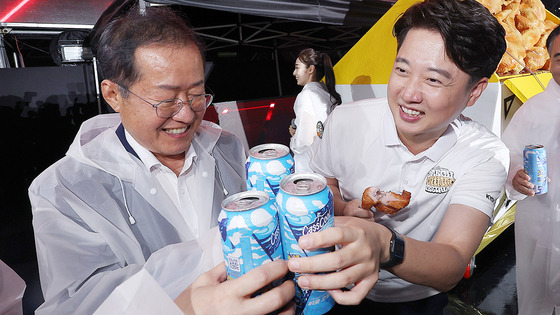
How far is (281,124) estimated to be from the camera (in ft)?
21.1

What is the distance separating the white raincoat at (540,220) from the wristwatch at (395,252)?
71.6 inches

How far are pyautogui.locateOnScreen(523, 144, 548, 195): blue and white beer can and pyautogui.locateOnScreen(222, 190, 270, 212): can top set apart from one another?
76.0 inches

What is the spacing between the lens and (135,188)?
1.24 metres

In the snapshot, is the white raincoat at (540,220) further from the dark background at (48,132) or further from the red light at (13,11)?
the red light at (13,11)

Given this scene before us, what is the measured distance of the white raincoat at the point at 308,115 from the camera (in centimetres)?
348

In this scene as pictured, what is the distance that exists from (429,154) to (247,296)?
3.49 feet

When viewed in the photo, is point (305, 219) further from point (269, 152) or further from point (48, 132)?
point (48, 132)

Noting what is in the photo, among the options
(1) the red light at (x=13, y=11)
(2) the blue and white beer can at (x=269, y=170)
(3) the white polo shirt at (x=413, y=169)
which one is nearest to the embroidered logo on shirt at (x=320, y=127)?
(3) the white polo shirt at (x=413, y=169)

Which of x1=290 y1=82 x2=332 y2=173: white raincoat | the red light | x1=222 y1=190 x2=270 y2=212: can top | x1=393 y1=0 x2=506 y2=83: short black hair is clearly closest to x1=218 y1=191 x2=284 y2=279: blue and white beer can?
x1=222 y1=190 x2=270 y2=212: can top

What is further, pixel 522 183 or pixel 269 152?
pixel 522 183

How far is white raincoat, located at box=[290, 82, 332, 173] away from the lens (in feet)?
11.4

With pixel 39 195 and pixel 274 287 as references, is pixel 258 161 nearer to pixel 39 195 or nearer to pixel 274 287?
pixel 274 287

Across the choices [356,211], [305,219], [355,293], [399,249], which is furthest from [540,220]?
[305,219]

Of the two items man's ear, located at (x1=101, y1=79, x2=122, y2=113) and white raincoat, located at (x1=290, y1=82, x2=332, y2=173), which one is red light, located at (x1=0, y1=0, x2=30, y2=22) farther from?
man's ear, located at (x1=101, y1=79, x2=122, y2=113)
